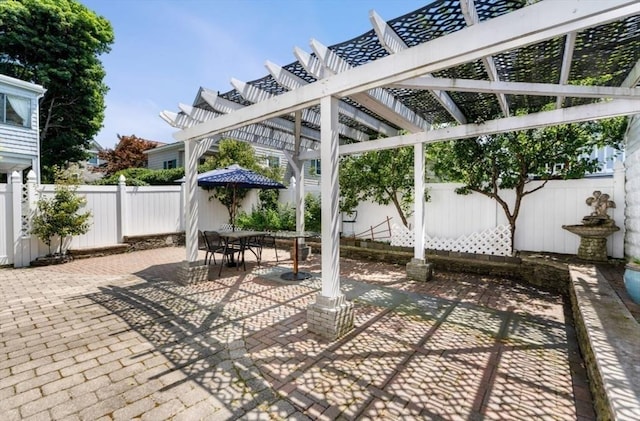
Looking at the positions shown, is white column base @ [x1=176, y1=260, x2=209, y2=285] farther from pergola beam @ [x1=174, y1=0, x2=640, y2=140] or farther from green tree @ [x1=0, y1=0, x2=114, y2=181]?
green tree @ [x1=0, y1=0, x2=114, y2=181]

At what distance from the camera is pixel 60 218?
7289 millimetres

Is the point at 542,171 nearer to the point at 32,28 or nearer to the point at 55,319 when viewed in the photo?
the point at 55,319

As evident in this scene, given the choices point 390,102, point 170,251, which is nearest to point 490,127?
point 390,102

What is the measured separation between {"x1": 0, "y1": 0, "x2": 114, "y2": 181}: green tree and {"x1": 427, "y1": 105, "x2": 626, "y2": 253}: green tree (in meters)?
17.4

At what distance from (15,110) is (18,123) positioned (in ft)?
1.54

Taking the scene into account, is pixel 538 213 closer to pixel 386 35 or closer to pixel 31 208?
pixel 386 35

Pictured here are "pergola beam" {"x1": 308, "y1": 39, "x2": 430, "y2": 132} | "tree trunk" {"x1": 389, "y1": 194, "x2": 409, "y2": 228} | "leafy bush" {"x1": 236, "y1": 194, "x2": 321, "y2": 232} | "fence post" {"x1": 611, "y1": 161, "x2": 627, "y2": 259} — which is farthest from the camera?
"leafy bush" {"x1": 236, "y1": 194, "x2": 321, "y2": 232}

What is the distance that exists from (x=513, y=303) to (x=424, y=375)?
2.87 metres

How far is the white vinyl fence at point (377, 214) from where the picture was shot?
618cm

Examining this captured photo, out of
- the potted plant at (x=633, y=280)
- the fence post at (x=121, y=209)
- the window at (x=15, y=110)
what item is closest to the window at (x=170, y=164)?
the window at (x=15, y=110)

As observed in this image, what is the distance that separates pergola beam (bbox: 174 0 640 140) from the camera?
208cm

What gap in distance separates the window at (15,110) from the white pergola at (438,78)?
10342 millimetres

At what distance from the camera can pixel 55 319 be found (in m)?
3.98

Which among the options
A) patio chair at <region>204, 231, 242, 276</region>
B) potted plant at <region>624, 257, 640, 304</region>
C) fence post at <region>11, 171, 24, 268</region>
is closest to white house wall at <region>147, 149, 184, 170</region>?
fence post at <region>11, 171, 24, 268</region>
